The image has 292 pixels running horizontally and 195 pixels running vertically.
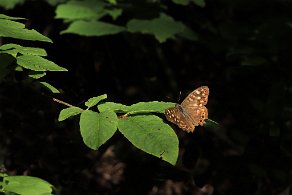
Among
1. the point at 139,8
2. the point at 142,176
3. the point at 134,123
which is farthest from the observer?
the point at 139,8

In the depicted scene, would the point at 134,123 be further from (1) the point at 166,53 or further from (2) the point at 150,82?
(1) the point at 166,53

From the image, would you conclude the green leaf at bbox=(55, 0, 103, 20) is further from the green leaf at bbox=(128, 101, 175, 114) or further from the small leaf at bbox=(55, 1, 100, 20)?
the green leaf at bbox=(128, 101, 175, 114)

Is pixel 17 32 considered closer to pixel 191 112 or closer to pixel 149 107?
pixel 149 107

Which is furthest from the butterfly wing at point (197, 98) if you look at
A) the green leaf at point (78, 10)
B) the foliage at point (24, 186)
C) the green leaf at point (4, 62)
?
the green leaf at point (78, 10)

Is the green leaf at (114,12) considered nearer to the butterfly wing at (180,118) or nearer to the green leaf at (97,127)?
the butterfly wing at (180,118)

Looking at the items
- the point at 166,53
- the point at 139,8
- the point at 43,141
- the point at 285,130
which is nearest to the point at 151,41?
the point at 139,8
